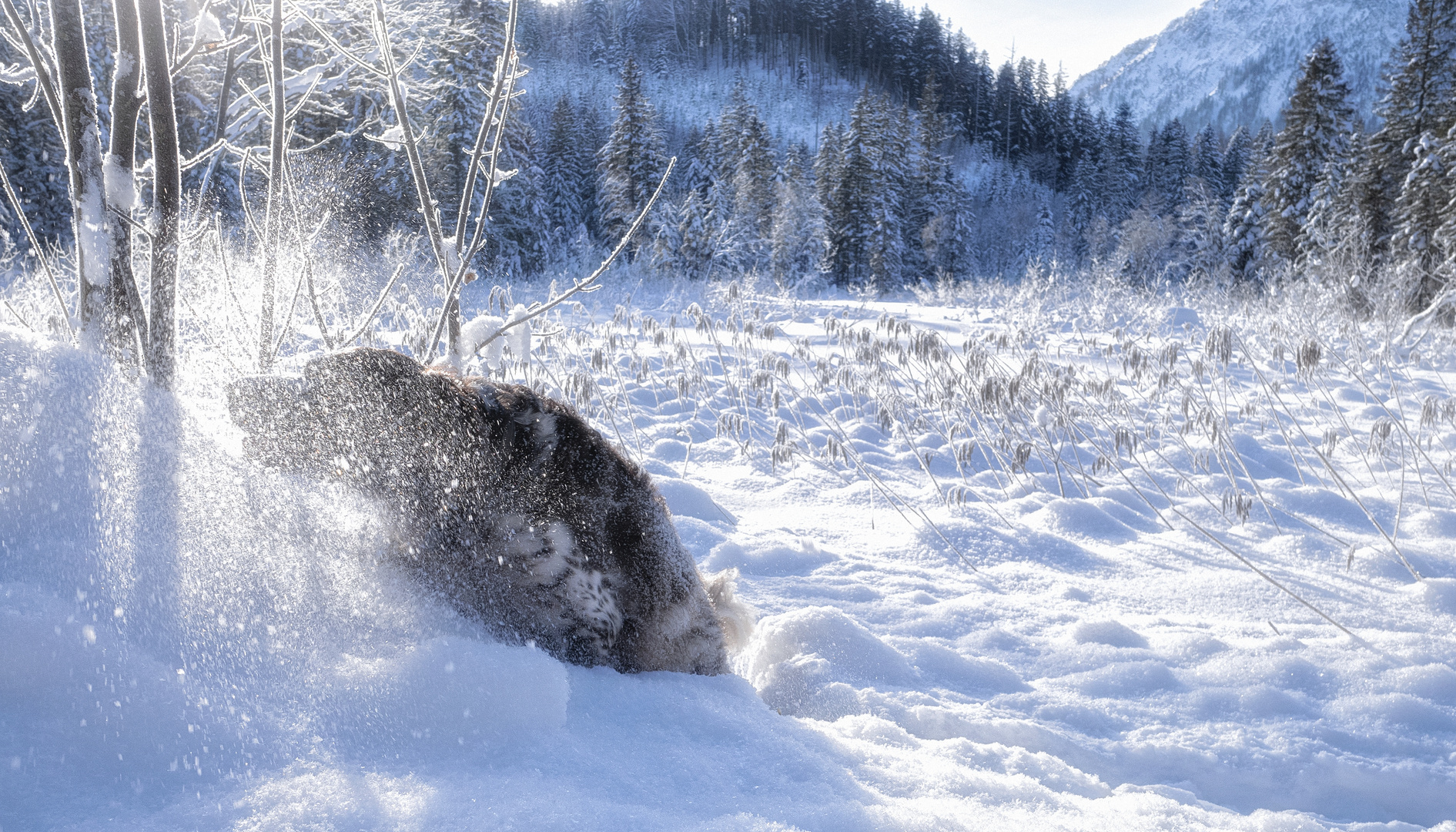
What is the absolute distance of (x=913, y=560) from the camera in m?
3.34

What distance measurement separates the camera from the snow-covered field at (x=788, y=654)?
972 millimetres

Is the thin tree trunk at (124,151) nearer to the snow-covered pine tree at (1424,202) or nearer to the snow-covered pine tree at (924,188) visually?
the snow-covered pine tree at (1424,202)

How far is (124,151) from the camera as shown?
1685mm

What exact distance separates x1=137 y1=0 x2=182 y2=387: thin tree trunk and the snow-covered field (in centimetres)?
15

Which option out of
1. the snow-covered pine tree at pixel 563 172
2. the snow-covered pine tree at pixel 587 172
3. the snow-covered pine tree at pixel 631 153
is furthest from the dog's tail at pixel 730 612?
the snow-covered pine tree at pixel 587 172

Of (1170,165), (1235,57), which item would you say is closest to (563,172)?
(1170,165)

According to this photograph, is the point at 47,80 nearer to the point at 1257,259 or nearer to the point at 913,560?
the point at 913,560

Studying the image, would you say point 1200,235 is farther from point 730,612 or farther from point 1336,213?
point 730,612

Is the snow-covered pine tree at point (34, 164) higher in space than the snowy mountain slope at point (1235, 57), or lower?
lower

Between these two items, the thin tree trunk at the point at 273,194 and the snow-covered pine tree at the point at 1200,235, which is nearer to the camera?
the thin tree trunk at the point at 273,194

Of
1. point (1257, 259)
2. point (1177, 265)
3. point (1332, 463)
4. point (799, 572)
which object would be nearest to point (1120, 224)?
point (1177, 265)

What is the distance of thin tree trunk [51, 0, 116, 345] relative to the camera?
5.38ft

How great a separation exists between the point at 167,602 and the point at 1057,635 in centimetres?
262

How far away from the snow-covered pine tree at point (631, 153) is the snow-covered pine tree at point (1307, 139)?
955 inches
